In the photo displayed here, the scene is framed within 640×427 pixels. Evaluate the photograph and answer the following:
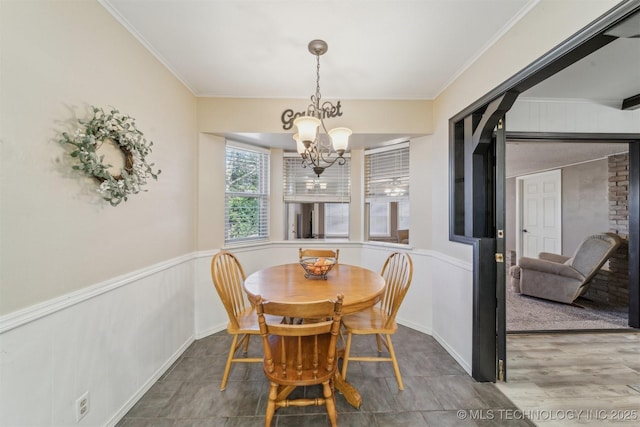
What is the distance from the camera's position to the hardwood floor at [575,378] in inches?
66.1

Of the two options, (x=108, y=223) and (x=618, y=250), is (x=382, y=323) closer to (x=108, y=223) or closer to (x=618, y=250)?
(x=108, y=223)

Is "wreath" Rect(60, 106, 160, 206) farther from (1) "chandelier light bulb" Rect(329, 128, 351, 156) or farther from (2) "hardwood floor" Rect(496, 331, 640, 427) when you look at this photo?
(2) "hardwood floor" Rect(496, 331, 640, 427)

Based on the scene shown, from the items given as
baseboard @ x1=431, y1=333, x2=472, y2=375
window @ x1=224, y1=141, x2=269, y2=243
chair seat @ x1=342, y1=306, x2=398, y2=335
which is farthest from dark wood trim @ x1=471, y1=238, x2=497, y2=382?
window @ x1=224, y1=141, x2=269, y2=243

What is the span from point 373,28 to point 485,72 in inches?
39.5

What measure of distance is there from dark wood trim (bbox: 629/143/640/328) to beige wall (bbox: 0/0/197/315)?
526 cm

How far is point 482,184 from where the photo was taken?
7.26 ft

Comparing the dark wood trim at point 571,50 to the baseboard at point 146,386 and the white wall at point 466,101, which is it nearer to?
the white wall at point 466,101

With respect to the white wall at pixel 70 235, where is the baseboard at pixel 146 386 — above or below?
below

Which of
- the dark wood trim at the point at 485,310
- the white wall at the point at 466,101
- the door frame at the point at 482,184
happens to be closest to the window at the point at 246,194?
the white wall at the point at 466,101

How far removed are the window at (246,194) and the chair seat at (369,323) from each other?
5.89 ft

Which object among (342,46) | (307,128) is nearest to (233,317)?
(307,128)

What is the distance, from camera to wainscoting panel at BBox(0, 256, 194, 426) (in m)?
1.07

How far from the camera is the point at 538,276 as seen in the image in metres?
3.72

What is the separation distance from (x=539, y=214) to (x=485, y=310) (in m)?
5.24
